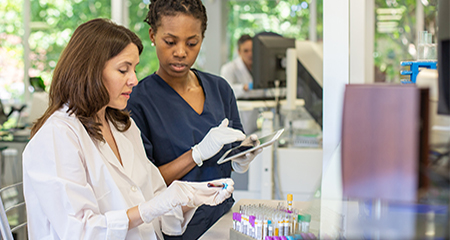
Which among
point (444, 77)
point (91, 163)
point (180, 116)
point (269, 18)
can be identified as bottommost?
point (91, 163)

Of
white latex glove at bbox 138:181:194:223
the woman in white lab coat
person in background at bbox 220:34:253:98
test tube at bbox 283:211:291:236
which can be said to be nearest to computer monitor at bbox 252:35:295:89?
person in background at bbox 220:34:253:98

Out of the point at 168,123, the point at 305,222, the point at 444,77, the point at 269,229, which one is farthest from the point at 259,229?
the point at 168,123

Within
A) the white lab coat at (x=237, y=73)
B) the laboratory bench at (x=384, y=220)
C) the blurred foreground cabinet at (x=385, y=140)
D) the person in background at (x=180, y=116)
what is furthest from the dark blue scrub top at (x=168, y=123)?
the white lab coat at (x=237, y=73)

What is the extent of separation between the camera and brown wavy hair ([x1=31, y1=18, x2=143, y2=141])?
1116mm

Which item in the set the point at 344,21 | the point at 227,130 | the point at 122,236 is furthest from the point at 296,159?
the point at 122,236

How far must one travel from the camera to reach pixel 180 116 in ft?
4.84

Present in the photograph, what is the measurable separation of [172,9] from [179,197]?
0.68 meters

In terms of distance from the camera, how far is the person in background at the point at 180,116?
1397 millimetres

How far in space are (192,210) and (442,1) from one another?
3.12 feet

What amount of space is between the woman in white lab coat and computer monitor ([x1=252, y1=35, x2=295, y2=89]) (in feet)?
5.18

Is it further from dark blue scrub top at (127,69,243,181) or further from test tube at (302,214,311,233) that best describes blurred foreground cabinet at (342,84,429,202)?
dark blue scrub top at (127,69,243,181)

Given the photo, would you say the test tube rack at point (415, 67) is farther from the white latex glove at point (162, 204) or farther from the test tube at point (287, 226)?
the white latex glove at point (162, 204)

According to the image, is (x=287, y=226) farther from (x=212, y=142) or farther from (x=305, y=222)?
(x=212, y=142)

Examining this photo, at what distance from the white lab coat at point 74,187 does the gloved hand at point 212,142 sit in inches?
9.9
